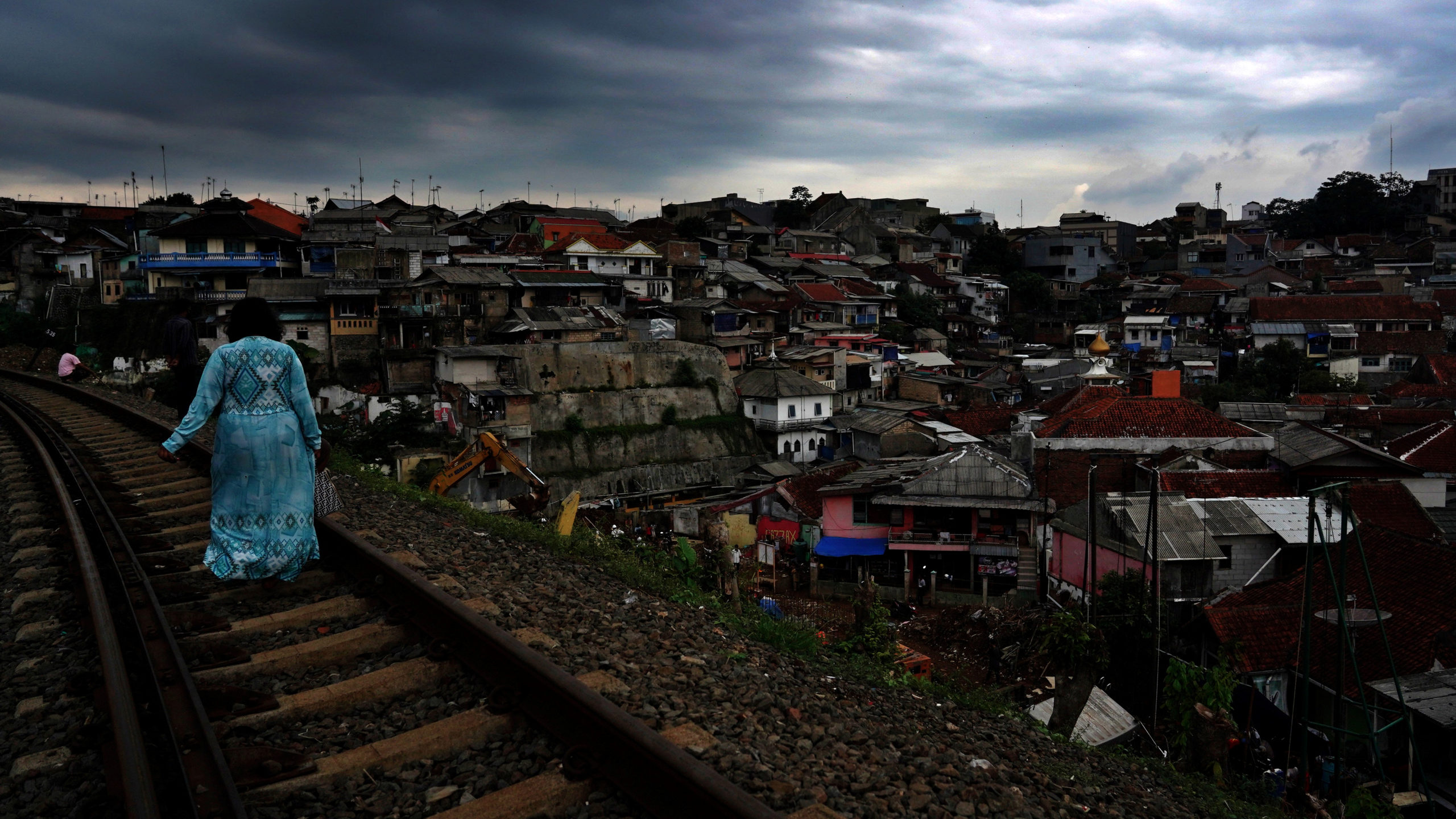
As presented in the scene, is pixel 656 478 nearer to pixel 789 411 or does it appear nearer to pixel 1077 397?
pixel 789 411

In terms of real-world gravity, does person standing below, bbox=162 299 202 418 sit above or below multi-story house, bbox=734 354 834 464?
above

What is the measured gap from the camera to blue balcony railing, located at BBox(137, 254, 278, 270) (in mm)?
38406

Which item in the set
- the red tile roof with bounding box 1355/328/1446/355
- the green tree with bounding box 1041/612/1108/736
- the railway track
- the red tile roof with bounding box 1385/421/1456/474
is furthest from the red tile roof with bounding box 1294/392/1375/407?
the railway track

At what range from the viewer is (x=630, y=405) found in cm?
3775

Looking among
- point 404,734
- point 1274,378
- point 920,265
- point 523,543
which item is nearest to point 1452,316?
point 1274,378

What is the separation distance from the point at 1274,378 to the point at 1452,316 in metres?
16.1

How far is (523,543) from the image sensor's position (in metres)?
8.60

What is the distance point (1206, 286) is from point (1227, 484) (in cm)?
3839

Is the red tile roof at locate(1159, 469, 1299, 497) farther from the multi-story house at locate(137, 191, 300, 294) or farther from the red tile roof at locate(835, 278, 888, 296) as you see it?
the multi-story house at locate(137, 191, 300, 294)

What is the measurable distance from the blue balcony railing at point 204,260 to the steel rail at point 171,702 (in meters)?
36.8

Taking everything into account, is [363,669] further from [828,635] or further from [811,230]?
[811,230]

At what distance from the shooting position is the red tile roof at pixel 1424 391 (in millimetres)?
35844

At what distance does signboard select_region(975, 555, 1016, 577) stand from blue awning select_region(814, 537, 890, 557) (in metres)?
2.60

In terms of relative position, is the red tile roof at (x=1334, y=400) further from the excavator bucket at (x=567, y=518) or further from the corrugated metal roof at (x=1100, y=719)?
the excavator bucket at (x=567, y=518)
